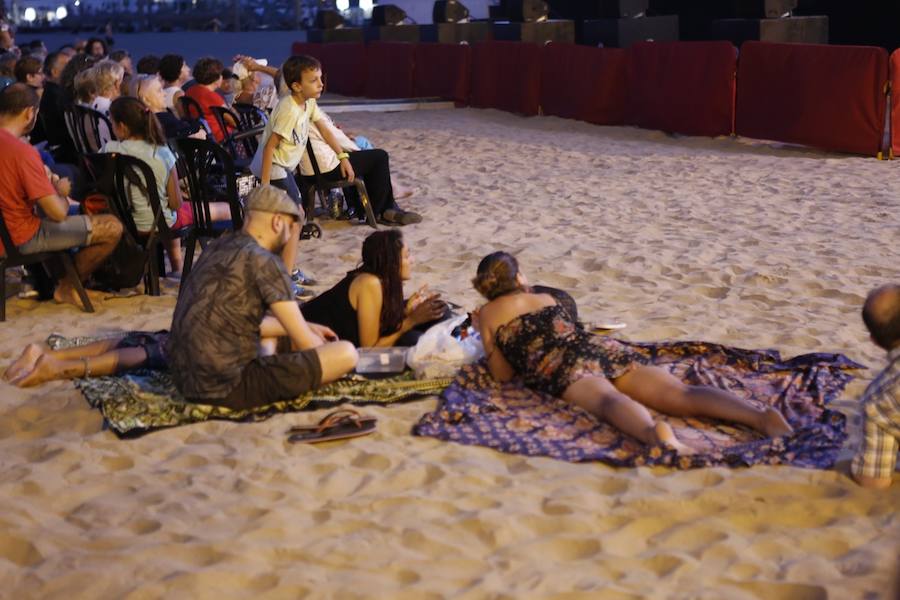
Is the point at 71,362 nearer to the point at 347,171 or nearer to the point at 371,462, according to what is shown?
the point at 371,462

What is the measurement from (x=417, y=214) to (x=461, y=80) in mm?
12621

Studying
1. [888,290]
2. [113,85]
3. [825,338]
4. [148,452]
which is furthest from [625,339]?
[113,85]

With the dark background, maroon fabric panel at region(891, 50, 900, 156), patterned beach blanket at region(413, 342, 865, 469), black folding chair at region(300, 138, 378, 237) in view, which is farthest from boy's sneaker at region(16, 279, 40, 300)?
the dark background

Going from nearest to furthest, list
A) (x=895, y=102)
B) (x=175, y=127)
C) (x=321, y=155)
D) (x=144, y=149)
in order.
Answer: (x=144, y=149), (x=175, y=127), (x=321, y=155), (x=895, y=102)

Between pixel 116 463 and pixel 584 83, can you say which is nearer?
pixel 116 463

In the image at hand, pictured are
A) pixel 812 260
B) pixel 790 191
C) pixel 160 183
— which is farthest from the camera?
pixel 790 191

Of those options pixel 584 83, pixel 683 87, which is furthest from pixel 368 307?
pixel 584 83

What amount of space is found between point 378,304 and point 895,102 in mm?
9387

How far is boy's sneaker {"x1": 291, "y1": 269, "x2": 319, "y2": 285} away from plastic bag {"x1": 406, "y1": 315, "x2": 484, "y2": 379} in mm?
2216

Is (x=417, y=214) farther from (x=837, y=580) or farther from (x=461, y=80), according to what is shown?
(x=461, y=80)

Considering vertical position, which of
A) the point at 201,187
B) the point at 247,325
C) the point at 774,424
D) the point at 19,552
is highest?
the point at 201,187

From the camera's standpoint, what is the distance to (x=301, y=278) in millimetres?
8406

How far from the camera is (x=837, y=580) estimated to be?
399 cm

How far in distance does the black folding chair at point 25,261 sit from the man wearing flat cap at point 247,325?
2.18 meters
